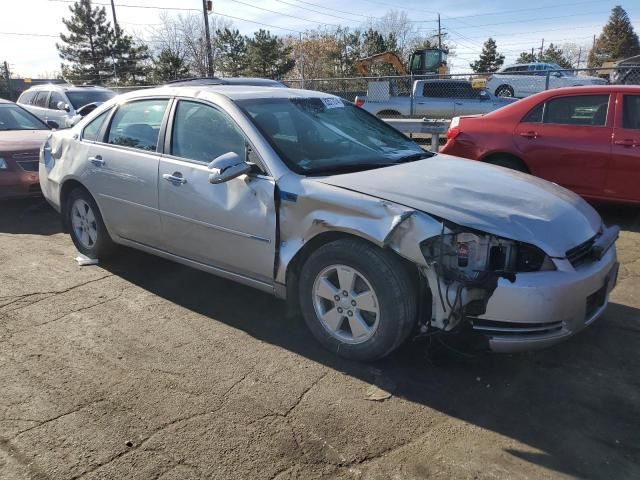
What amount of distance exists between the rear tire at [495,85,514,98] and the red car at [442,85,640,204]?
49.0 ft

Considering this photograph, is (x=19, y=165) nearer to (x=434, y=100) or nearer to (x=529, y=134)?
(x=529, y=134)

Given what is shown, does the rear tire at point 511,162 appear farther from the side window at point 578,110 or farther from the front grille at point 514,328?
the front grille at point 514,328

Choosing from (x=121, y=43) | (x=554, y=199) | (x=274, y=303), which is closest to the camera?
(x=554, y=199)

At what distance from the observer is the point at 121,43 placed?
45.2 meters

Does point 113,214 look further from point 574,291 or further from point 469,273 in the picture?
point 574,291

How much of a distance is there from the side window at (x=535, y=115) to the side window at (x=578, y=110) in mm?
66

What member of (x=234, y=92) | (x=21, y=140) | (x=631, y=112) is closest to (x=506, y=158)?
(x=631, y=112)

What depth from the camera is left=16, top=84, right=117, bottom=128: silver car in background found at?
12648 mm

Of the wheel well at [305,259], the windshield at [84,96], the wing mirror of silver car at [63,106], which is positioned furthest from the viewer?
the windshield at [84,96]

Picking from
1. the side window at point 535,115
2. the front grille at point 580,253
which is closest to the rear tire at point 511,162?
the side window at point 535,115

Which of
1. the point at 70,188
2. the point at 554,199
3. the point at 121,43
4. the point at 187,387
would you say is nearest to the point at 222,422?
the point at 187,387

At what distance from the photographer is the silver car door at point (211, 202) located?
→ 11.8 feet

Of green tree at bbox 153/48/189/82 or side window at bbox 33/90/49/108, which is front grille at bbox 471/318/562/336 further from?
green tree at bbox 153/48/189/82

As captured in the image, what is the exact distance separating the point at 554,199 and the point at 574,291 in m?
0.77
